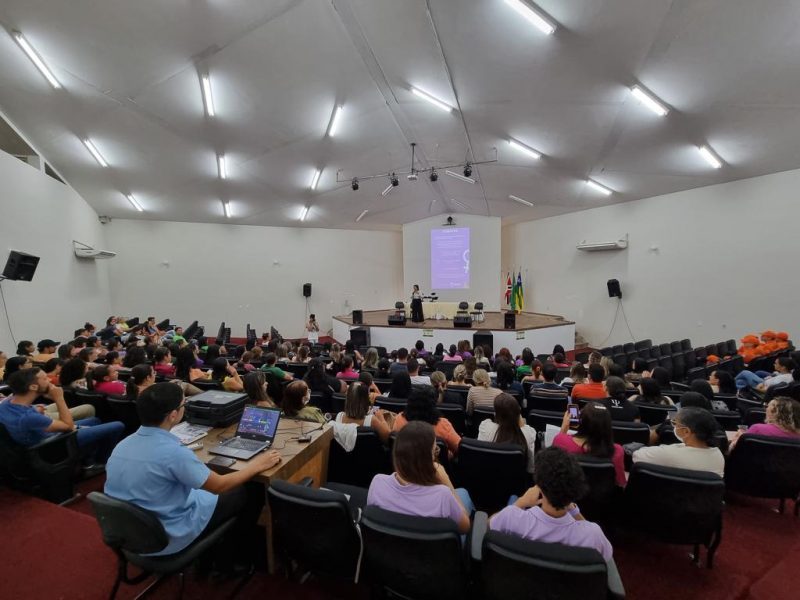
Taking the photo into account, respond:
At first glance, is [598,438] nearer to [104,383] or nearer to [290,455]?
[290,455]

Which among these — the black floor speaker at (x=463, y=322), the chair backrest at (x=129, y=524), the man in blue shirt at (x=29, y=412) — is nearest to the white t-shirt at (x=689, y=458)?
the chair backrest at (x=129, y=524)

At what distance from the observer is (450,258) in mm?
14406

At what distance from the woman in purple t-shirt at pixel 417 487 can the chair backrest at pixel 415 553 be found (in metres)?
0.17

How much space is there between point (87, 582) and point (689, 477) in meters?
3.31

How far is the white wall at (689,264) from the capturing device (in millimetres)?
7695

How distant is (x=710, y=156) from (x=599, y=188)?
284 cm

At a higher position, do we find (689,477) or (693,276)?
(693,276)

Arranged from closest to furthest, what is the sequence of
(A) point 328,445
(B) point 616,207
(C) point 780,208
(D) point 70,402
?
(A) point 328,445
(D) point 70,402
(C) point 780,208
(B) point 616,207

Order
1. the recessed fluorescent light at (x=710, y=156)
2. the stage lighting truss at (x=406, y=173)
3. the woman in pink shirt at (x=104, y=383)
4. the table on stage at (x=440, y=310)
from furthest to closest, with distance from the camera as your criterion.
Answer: the table on stage at (x=440, y=310) → the stage lighting truss at (x=406, y=173) → the recessed fluorescent light at (x=710, y=156) → the woman in pink shirt at (x=104, y=383)

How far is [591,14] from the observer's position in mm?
4734

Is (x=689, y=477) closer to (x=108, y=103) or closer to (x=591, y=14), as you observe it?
(x=591, y=14)

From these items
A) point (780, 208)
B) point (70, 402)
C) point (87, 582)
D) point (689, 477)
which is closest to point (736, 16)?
point (780, 208)

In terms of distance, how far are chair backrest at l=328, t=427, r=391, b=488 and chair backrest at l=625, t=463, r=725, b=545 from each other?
159 cm

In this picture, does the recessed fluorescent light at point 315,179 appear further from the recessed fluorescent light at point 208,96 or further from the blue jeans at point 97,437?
the blue jeans at point 97,437
